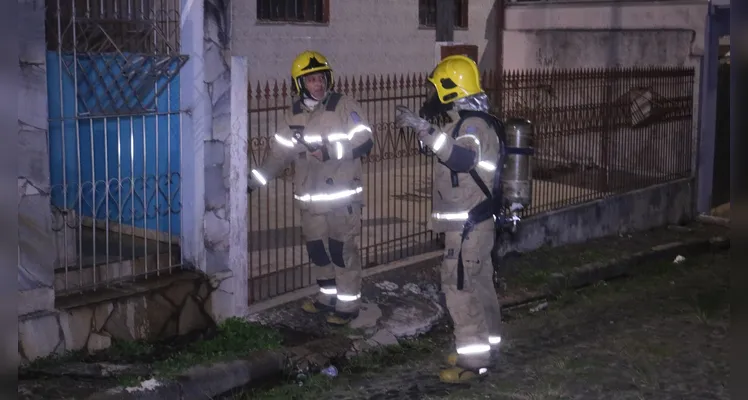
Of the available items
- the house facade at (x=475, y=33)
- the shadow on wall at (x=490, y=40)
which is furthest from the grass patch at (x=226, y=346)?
the shadow on wall at (x=490, y=40)

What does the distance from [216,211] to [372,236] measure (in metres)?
2.87

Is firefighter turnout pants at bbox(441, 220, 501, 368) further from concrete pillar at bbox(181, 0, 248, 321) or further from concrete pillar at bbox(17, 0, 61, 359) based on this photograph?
concrete pillar at bbox(17, 0, 61, 359)

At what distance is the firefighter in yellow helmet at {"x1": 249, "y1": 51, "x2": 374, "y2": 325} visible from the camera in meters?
6.83

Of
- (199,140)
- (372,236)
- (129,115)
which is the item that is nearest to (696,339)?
(372,236)

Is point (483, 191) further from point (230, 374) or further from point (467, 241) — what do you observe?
point (230, 374)

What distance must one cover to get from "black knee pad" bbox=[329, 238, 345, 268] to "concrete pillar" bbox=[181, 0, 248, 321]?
660mm

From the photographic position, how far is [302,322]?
712 cm

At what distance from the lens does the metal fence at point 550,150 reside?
853 cm

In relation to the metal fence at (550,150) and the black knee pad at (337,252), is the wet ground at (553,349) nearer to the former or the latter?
the black knee pad at (337,252)

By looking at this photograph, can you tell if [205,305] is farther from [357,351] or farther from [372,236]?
[372,236]

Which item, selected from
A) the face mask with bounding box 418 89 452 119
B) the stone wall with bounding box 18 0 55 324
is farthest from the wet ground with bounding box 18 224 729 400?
the face mask with bounding box 418 89 452 119

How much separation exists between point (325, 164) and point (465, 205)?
51.6 inches

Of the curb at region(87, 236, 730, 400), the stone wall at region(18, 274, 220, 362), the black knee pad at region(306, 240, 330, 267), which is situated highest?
the black knee pad at region(306, 240, 330, 267)

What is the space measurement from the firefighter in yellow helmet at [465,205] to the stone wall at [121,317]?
182cm
